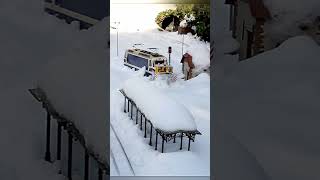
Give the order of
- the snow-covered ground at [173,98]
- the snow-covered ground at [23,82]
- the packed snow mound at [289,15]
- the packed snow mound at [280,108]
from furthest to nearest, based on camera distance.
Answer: the snow-covered ground at [173,98], the snow-covered ground at [23,82], the packed snow mound at [289,15], the packed snow mound at [280,108]

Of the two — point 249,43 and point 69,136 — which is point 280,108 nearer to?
point 249,43

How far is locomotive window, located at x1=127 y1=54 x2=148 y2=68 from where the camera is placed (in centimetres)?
247

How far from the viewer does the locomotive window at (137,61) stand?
8.12 feet

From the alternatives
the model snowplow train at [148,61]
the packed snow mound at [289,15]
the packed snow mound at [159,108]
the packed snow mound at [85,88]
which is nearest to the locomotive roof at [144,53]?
the model snowplow train at [148,61]

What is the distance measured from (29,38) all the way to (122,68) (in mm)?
519

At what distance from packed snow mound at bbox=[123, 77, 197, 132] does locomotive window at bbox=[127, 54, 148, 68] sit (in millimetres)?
80

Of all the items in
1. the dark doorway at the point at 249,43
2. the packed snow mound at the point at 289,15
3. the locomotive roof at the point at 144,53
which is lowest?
the locomotive roof at the point at 144,53

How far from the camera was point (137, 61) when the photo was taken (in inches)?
98.4

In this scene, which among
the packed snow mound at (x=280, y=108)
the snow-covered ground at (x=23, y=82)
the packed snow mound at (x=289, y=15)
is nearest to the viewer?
the packed snow mound at (x=280, y=108)

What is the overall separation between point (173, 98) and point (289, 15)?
0.80m

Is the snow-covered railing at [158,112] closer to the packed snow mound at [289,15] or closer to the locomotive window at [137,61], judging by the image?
the locomotive window at [137,61]

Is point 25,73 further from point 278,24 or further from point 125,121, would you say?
point 278,24

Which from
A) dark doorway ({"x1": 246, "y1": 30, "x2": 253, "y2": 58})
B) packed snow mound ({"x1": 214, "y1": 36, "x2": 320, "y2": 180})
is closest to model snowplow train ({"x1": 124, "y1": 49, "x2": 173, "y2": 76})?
packed snow mound ({"x1": 214, "y1": 36, "x2": 320, "y2": 180})

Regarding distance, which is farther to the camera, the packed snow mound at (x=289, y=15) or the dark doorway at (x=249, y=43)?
the dark doorway at (x=249, y=43)
